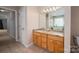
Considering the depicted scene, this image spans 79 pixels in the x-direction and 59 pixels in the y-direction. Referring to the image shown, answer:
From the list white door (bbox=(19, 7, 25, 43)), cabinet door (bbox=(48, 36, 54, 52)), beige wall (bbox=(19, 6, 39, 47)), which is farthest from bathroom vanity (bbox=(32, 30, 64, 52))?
white door (bbox=(19, 7, 25, 43))

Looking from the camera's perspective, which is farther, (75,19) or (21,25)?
(21,25)

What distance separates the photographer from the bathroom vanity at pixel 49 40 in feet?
7.65

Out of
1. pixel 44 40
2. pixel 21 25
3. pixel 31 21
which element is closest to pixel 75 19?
pixel 44 40

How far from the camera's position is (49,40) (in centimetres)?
244

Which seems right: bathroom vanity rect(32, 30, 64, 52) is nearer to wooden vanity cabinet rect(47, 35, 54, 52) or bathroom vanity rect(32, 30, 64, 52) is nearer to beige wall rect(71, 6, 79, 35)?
wooden vanity cabinet rect(47, 35, 54, 52)

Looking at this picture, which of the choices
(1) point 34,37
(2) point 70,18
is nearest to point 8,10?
(1) point 34,37

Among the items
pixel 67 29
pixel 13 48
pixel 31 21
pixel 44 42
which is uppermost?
pixel 31 21

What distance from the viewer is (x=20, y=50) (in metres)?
2.41

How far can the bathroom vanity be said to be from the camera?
2.33 m

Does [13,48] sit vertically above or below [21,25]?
below

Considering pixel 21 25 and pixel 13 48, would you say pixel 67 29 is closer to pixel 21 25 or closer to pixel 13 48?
pixel 21 25

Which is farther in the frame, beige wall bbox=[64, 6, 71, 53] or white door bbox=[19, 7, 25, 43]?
white door bbox=[19, 7, 25, 43]
